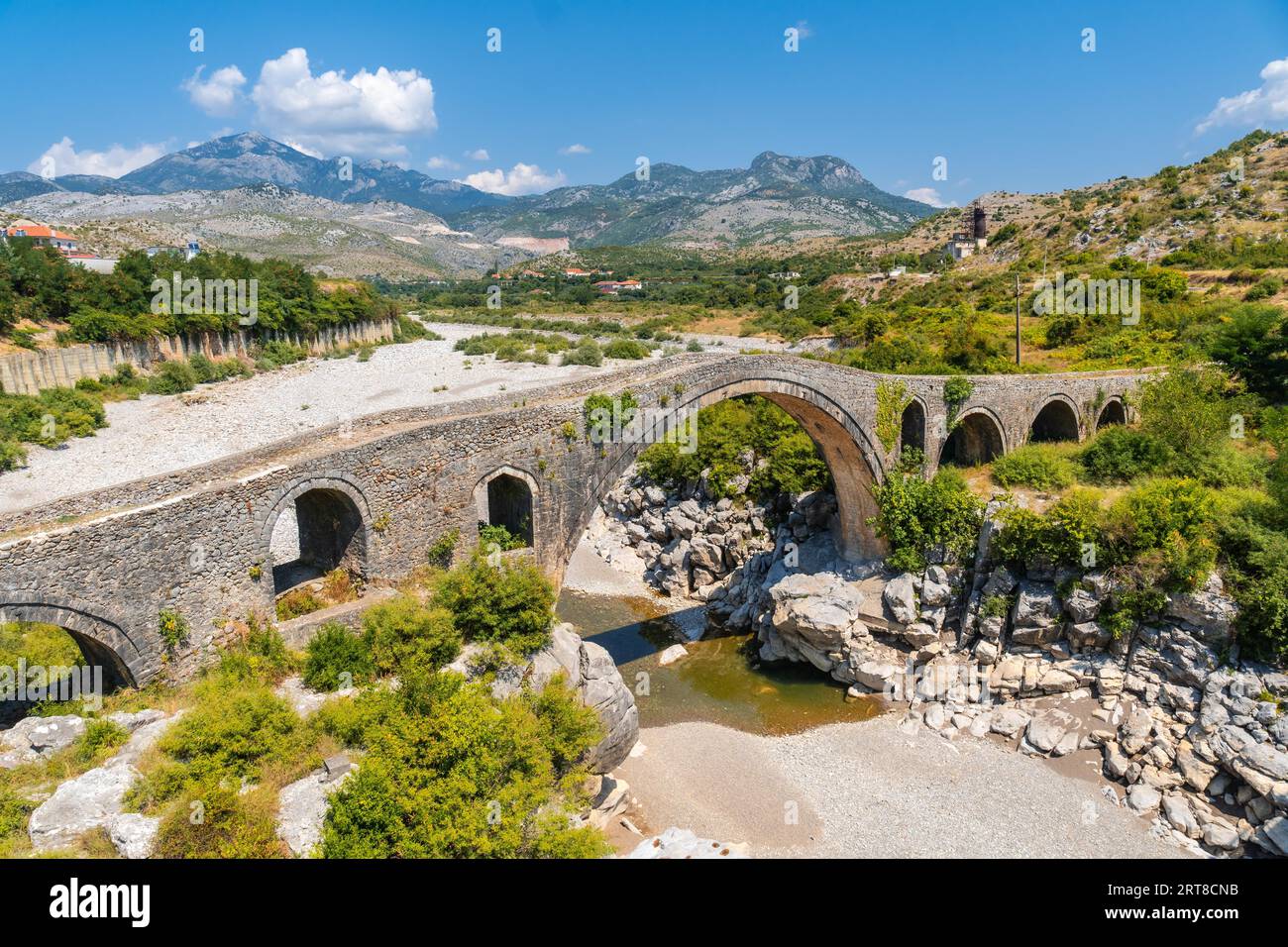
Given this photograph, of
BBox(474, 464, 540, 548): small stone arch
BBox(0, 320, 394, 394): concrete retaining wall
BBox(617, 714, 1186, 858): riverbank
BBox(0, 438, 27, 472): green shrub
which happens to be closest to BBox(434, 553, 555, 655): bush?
BBox(474, 464, 540, 548): small stone arch

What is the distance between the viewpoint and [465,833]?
842 centimetres

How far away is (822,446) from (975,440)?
24.9 ft

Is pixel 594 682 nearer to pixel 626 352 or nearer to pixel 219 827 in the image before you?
pixel 219 827

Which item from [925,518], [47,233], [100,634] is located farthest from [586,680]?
[47,233]

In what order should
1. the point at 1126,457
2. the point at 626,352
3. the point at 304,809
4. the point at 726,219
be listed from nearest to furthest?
1. the point at 304,809
2. the point at 1126,457
3. the point at 626,352
4. the point at 726,219

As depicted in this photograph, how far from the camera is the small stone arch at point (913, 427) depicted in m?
24.2

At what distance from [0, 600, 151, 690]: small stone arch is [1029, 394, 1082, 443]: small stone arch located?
90.8 feet

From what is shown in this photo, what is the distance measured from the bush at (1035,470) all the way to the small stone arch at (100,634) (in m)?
21.8

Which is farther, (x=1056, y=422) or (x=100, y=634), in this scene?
(x=1056, y=422)

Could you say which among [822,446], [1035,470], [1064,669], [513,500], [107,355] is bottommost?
[1064,669]

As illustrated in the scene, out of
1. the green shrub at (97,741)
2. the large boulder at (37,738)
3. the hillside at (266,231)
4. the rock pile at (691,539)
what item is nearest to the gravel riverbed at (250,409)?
→ the rock pile at (691,539)

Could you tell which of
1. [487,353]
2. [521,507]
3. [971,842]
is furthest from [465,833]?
[487,353]

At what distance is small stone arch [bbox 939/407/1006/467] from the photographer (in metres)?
26.1

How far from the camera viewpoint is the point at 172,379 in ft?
114
